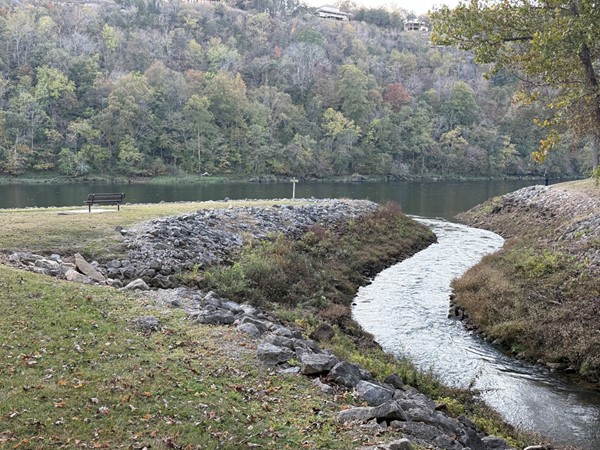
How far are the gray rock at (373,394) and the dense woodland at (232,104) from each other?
283ft

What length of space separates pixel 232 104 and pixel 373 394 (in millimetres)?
98808

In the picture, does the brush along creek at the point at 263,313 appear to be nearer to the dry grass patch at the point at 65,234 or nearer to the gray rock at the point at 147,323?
the gray rock at the point at 147,323

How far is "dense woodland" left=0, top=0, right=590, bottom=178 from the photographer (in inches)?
3600

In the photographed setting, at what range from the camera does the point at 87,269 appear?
52.2 ft

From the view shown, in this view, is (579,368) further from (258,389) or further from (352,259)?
(352,259)

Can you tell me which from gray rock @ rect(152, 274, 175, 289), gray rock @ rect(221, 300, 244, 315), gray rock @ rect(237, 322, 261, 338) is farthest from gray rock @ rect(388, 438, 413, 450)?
gray rock @ rect(152, 274, 175, 289)

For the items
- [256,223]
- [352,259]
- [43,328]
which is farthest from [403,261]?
[43,328]

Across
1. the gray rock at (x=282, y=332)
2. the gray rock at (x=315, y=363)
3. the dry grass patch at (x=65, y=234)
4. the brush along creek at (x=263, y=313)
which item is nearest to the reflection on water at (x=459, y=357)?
the brush along creek at (x=263, y=313)

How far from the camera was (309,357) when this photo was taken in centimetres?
1041

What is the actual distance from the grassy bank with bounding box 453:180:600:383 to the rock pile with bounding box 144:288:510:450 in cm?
649

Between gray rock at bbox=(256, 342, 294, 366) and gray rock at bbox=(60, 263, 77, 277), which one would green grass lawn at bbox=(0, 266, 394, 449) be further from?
gray rock at bbox=(60, 263, 77, 277)

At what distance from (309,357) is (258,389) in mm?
1744

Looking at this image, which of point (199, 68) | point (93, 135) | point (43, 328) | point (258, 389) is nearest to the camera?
point (258, 389)

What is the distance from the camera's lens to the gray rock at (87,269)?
15.7 metres
